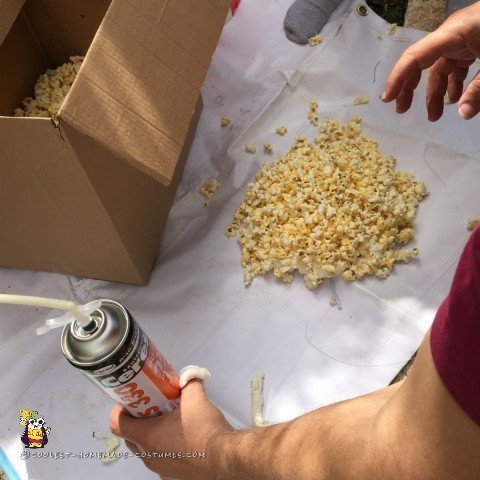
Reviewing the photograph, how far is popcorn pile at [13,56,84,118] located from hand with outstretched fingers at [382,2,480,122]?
87 centimetres

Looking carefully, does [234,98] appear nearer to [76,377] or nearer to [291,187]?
[291,187]

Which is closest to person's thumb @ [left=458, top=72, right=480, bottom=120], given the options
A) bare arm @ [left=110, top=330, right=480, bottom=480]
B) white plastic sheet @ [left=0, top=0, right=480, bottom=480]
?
white plastic sheet @ [left=0, top=0, right=480, bottom=480]

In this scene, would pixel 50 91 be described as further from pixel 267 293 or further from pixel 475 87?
pixel 475 87

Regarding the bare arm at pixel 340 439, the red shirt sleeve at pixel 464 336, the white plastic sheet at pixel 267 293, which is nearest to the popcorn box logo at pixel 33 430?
the white plastic sheet at pixel 267 293

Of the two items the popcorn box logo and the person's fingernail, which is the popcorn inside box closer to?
the popcorn box logo

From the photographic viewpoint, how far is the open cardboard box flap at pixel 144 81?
838 mm

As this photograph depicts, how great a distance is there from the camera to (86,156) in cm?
92

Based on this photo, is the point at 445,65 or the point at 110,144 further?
the point at 445,65

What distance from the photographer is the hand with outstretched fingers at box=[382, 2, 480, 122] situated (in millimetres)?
1024

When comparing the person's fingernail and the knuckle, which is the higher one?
the knuckle

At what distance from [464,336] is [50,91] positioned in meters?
1.32

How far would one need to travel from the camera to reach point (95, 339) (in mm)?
689

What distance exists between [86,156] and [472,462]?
76 centimetres

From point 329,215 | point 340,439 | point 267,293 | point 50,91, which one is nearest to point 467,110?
point 329,215
